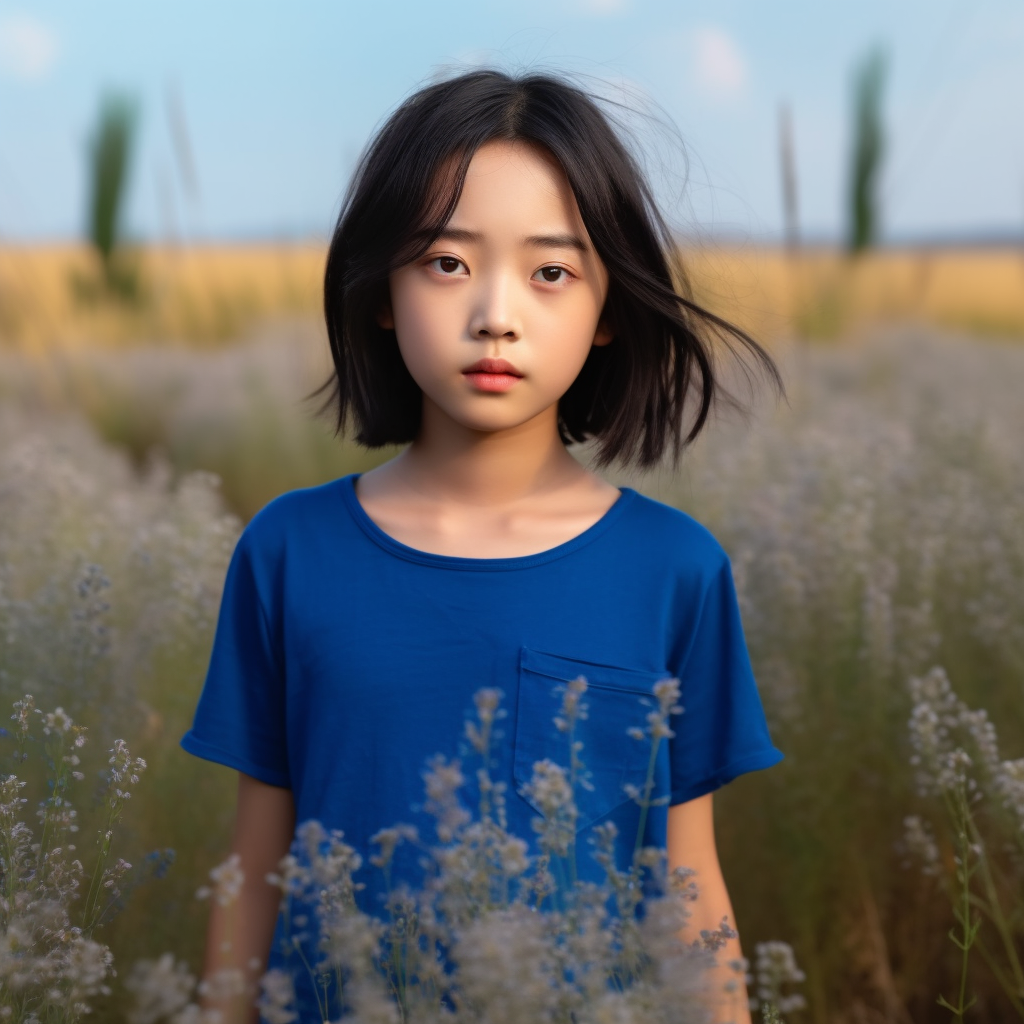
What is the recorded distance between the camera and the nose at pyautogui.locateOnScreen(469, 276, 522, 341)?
4.70 ft

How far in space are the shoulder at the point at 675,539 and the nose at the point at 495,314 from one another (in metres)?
0.30

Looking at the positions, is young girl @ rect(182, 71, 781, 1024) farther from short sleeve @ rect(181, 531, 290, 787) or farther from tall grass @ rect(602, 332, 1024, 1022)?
tall grass @ rect(602, 332, 1024, 1022)

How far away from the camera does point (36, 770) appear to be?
78.9 inches

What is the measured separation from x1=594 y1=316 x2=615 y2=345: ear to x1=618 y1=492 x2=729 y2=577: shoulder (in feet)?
0.71

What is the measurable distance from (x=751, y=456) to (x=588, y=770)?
1.93 metres

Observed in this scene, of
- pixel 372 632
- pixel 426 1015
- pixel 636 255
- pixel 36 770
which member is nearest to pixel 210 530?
pixel 36 770

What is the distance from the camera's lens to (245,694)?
161 cm

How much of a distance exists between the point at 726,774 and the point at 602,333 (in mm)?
581

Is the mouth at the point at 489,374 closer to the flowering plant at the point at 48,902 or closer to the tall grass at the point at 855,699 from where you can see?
the flowering plant at the point at 48,902

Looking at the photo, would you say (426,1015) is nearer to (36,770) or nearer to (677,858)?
(677,858)

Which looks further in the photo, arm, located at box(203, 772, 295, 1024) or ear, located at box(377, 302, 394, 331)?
ear, located at box(377, 302, 394, 331)

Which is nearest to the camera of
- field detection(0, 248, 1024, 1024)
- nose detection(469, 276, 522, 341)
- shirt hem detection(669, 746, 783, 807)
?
nose detection(469, 276, 522, 341)

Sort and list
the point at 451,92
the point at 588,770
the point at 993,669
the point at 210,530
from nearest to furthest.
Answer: the point at 588,770 < the point at 451,92 < the point at 210,530 < the point at 993,669

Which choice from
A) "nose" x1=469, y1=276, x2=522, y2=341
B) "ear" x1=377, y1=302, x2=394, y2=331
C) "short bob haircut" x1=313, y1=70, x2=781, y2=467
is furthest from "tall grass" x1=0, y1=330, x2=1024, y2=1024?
"nose" x1=469, y1=276, x2=522, y2=341
